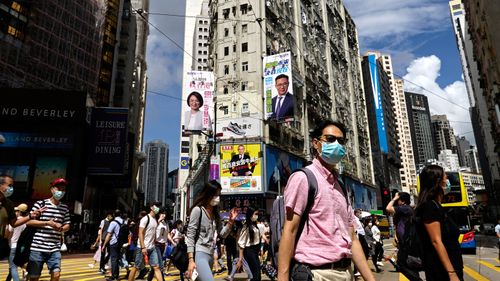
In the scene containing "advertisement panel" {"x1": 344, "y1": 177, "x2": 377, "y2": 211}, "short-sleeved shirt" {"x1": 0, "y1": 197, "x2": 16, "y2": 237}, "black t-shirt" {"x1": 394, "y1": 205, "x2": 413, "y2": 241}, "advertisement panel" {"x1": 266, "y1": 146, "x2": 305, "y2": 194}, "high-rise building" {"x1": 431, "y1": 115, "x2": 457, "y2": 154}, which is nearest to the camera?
"short-sleeved shirt" {"x1": 0, "y1": 197, "x2": 16, "y2": 237}

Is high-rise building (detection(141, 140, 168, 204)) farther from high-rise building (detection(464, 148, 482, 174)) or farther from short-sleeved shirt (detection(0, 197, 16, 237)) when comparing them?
short-sleeved shirt (detection(0, 197, 16, 237))

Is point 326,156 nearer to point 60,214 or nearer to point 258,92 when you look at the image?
point 60,214

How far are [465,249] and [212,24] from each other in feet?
112

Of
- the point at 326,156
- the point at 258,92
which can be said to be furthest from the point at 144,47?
the point at 326,156

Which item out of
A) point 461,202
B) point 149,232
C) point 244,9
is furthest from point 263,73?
point 149,232

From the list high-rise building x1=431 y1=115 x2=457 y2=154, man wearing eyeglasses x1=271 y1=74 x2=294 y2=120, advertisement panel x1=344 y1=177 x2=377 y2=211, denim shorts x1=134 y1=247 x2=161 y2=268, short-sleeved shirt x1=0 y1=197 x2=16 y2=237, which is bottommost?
denim shorts x1=134 y1=247 x2=161 y2=268

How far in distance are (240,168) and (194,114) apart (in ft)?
20.7

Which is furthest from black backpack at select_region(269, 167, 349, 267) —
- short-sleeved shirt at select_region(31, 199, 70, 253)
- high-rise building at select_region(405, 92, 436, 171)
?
high-rise building at select_region(405, 92, 436, 171)

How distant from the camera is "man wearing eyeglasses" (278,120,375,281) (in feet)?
6.97

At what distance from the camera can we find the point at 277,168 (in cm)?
3172

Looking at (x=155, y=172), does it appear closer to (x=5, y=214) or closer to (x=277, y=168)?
(x=277, y=168)

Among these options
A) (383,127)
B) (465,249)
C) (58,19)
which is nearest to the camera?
(465,249)

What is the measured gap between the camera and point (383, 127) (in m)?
85.6

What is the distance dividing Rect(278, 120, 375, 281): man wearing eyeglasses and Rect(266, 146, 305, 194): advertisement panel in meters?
27.8
